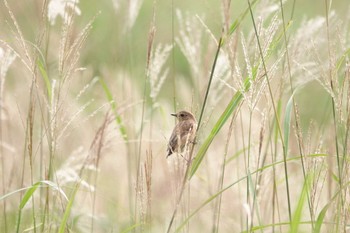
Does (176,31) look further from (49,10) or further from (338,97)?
(338,97)

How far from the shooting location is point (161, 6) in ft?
38.1

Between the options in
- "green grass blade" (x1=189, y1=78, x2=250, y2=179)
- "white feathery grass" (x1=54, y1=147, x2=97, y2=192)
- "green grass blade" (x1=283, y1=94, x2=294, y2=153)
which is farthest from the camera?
"white feathery grass" (x1=54, y1=147, x2=97, y2=192)

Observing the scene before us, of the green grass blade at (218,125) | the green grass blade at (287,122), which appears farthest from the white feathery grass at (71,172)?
the green grass blade at (287,122)

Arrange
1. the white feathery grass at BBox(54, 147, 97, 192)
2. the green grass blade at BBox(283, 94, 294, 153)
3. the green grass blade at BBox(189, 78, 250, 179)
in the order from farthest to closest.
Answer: the white feathery grass at BBox(54, 147, 97, 192) → the green grass blade at BBox(283, 94, 294, 153) → the green grass blade at BBox(189, 78, 250, 179)

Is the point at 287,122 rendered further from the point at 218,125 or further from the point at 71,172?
the point at 71,172

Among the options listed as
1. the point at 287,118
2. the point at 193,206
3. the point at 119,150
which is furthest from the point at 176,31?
the point at 287,118

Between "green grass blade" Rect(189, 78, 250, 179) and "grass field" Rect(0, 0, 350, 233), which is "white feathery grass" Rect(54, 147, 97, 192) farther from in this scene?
"green grass blade" Rect(189, 78, 250, 179)

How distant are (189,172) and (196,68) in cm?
148

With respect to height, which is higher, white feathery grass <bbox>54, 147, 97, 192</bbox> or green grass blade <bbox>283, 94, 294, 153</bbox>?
green grass blade <bbox>283, 94, 294, 153</bbox>

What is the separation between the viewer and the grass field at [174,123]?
115 inches

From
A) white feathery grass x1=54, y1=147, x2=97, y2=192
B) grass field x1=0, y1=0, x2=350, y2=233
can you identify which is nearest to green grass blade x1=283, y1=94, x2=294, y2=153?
grass field x1=0, y1=0, x2=350, y2=233

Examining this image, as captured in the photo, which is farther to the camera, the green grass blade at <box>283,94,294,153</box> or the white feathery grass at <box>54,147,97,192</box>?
the white feathery grass at <box>54,147,97,192</box>

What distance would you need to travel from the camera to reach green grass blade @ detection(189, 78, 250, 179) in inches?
114

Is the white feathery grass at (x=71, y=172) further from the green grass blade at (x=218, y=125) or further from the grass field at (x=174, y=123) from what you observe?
the green grass blade at (x=218, y=125)
